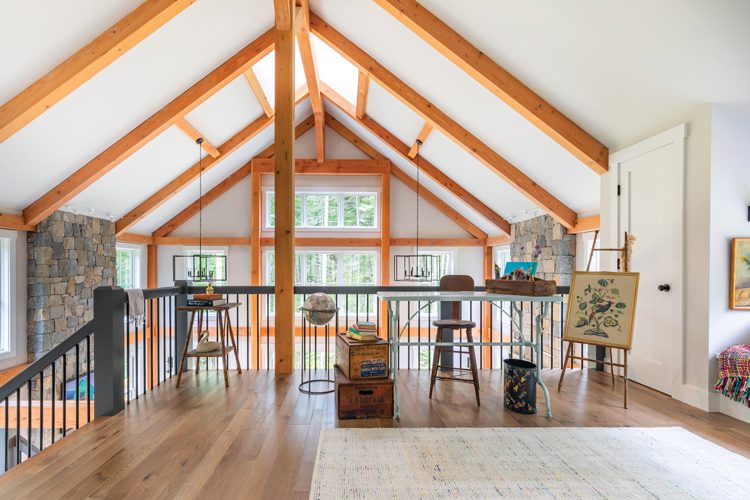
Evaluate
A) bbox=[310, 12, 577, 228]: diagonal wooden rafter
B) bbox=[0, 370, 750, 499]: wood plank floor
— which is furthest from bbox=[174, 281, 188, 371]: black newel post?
bbox=[310, 12, 577, 228]: diagonal wooden rafter

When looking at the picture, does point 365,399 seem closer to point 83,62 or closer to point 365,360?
point 365,360

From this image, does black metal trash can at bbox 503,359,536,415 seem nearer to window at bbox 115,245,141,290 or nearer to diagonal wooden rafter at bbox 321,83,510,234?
diagonal wooden rafter at bbox 321,83,510,234

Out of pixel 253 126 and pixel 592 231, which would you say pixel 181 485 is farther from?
pixel 253 126

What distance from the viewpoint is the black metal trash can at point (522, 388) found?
277 cm

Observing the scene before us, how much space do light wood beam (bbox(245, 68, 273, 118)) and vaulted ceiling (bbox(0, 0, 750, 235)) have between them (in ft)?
0.15

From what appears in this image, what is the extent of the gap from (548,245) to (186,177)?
21.0 feet

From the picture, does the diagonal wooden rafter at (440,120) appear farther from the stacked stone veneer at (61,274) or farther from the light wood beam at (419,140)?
the stacked stone veneer at (61,274)

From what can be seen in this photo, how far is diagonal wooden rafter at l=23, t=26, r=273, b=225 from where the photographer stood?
493 cm

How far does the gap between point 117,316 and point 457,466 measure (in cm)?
251

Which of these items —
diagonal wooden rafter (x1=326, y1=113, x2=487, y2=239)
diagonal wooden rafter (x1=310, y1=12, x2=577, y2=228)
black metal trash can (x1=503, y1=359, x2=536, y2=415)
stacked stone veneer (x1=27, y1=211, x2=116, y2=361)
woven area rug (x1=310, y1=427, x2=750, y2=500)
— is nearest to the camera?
woven area rug (x1=310, y1=427, x2=750, y2=500)

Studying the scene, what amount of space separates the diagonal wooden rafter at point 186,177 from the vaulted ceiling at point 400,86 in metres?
0.03

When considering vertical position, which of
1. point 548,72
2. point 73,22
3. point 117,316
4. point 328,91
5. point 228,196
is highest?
point 328,91

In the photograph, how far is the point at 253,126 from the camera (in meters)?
7.02

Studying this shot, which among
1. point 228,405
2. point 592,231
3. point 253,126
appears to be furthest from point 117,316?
point 592,231
